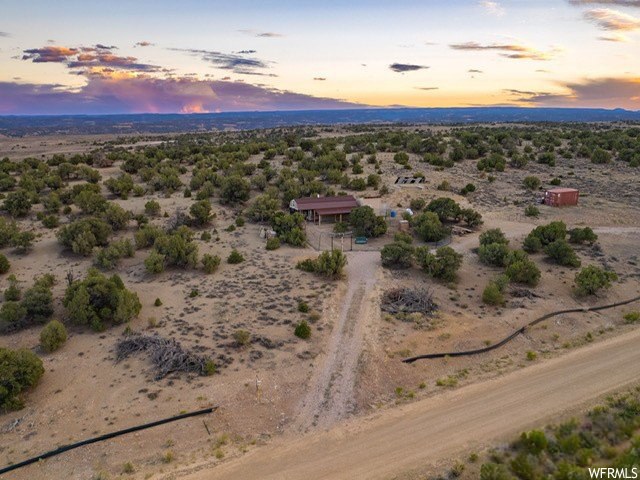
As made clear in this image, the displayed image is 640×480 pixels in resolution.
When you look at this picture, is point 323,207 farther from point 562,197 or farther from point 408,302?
point 562,197

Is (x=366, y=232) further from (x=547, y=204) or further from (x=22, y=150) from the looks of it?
(x=22, y=150)

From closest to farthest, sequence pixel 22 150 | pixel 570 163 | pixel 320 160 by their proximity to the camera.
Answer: pixel 320 160 < pixel 570 163 < pixel 22 150

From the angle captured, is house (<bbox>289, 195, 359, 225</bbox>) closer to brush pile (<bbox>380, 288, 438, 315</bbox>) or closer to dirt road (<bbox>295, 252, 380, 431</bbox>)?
dirt road (<bbox>295, 252, 380, 431</bbox>)

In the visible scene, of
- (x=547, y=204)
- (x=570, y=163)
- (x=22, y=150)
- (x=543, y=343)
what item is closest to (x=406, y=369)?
(x=543, y=343)

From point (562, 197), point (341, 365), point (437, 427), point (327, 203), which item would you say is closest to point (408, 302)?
point (341, 365)

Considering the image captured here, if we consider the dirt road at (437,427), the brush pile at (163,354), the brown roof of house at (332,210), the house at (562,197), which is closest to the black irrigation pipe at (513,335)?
the dirt road at (437,427)
